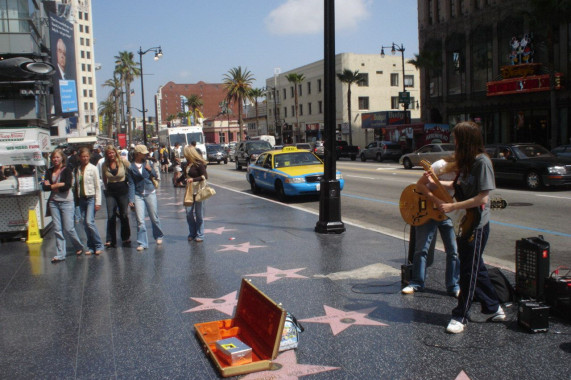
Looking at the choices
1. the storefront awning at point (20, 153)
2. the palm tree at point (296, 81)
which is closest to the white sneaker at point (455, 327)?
the storefront awning at point (20, 153)

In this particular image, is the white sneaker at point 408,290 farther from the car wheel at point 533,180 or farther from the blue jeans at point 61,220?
the car wheel at point 533,180

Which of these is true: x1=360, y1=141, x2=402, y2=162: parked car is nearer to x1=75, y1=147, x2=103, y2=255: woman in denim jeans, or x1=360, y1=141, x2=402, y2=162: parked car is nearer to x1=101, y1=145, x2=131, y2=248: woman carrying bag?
x1=101, y1=145, x2=131, y2=248: woman carrying bag

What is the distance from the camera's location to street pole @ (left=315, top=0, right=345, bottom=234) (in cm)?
942

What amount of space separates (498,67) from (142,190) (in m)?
33.2

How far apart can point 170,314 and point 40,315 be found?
1430 millimetres

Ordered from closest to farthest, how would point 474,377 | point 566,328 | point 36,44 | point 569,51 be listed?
1. point 474,377
2. point 566,328
3. point 36,44
4. point 569,51

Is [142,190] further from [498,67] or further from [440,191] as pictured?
[498,67]

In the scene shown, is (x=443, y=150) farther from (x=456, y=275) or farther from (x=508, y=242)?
(x=456, y=275)

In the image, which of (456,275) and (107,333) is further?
(456,275)

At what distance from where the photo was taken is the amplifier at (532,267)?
5043mm

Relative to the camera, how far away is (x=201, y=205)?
9.36 m

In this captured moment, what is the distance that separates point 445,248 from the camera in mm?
5625

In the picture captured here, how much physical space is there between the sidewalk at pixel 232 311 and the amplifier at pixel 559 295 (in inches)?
7.0

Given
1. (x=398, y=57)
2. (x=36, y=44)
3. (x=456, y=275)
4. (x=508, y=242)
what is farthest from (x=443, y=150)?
(x=398, y=57)
